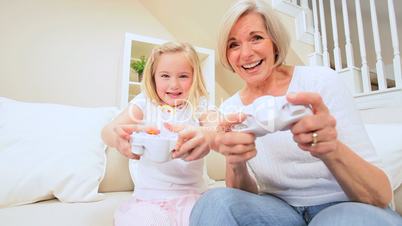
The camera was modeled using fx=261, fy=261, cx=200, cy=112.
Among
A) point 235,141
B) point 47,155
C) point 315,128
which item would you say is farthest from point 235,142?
point 47,155

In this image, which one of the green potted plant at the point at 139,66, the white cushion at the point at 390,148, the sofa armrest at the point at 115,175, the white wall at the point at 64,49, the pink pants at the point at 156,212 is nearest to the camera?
the pink pants at the point at 156,212

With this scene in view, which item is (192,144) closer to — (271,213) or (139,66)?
(271,213)

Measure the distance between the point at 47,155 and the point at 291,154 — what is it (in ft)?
2.74

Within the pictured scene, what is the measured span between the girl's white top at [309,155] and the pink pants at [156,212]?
0.23 meters

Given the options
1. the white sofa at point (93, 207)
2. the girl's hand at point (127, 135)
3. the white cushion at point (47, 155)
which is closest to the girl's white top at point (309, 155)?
the girl's hand at point (127, 135)

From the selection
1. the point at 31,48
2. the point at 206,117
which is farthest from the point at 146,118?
the point at 31,48

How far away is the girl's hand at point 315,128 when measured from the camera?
0.40 m

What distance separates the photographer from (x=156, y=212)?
2.27ft

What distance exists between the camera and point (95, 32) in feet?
5.94

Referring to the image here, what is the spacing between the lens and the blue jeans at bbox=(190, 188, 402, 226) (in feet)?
1.43

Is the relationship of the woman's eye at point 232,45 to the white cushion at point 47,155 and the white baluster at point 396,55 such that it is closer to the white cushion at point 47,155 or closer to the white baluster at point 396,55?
the white cushion at point 47,155

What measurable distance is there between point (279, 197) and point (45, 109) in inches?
37.6

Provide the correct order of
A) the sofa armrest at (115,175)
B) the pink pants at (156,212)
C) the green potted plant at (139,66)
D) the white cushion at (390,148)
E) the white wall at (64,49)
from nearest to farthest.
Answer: the pink pants at (156,212) < the white cushion at (390,148) < the sofa armrest at (115,175) < the white wall at (64,49) < the green potted plant at (139,66)

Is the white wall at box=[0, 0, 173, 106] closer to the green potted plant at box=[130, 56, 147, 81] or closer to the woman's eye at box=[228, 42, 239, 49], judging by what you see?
the green potted plant at box=[130, 56, 147, 81]
